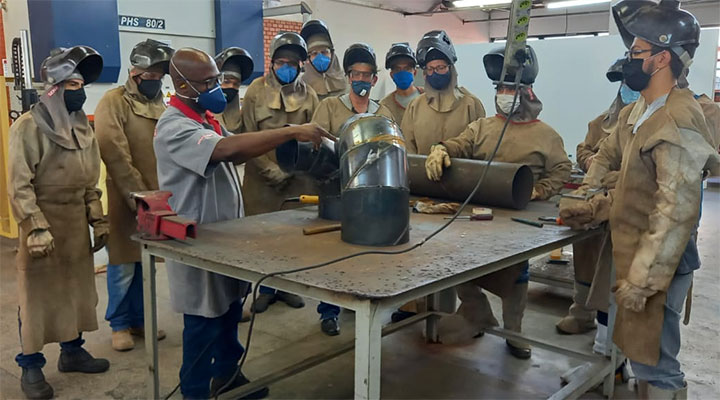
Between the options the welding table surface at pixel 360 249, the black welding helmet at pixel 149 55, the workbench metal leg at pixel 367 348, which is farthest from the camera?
the black welding helmet at pixel 149 55

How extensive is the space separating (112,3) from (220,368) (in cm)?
257

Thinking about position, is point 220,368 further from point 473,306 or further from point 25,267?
point 473,306

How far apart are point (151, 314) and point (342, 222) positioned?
70 centimetres

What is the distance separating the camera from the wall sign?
3.86 metres

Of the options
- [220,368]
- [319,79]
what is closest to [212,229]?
[220,368]

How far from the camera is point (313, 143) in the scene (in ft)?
6.77

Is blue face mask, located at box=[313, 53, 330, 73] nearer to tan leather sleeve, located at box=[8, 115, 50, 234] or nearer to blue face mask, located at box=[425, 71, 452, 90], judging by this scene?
blue face mask, located at box=[425, 71, 452, 90]

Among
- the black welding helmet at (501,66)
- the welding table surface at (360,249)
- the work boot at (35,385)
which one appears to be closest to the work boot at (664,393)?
the welding table surface at (360,249)

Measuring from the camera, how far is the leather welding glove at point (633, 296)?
1857 mm

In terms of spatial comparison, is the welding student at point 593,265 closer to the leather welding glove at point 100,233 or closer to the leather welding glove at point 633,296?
the leather welding glove at point 633,296

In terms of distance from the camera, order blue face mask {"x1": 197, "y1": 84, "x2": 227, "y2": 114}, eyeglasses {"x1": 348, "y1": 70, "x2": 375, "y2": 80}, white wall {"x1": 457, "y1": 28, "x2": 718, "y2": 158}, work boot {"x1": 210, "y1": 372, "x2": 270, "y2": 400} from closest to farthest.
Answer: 1. blue face mask {"x1": 197, "y1": 84, "x2": 227, "y2": 114}
2. work boot {"x1": 210, "y1": 372, "x2": 270, "y2": 400}
3. eyeglasses {"x1": 348, "y1": 70, "x2": 375, "y2": 80}
4. white wall {"x1": 457, "y1": 28, "x2": 718, "y2": 158}

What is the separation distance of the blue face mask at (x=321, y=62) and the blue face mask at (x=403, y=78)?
44 cm

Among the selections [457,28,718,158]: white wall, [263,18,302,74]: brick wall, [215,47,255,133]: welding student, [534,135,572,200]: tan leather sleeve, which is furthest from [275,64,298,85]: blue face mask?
[263,18,302,74]: brick wall

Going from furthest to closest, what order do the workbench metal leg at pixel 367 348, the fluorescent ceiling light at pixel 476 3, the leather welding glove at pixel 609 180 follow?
1. the fluorescent ceiling light at pixel 476 3
2. the leather welding glove at pixel 609 180
3. the workbench metal leg at pixel 367 348
